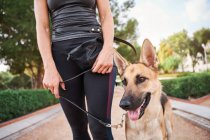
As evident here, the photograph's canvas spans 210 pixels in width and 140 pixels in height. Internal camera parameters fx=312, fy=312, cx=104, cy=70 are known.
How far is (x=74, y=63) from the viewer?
2.74 metres

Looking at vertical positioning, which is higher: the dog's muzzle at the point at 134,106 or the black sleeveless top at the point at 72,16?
the black sleeveless top at the point at 72,16

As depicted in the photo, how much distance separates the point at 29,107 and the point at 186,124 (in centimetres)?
971

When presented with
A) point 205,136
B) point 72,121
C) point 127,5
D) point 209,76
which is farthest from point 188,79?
point 127,5

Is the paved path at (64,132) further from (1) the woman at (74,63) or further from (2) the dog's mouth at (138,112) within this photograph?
(1) the woman at (74,63)

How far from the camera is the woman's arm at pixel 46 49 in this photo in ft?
8.69

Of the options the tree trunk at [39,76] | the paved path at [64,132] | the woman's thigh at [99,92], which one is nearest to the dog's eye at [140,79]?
the woman's thigh at [99,92]

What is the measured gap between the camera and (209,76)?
17.3 m

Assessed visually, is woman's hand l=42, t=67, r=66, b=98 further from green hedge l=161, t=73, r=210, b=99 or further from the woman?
green hedge l=161, t=73, r=210, b=99

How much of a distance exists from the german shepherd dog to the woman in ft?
4.11

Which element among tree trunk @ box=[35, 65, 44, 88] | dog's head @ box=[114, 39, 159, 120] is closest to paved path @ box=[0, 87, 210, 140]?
dog's head @ box=[114, 39, 159, 120]

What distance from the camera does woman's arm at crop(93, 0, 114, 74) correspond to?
256 centimetres

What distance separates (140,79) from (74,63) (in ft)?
5.76

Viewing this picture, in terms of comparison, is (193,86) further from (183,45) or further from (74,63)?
(183,45)

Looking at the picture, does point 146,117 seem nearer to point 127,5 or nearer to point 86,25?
point 86,25
